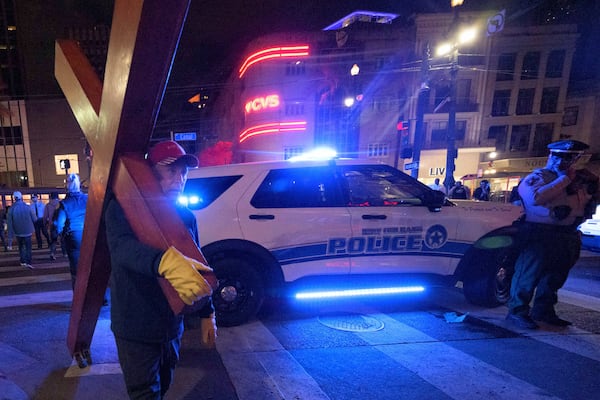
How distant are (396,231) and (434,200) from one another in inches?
24.1

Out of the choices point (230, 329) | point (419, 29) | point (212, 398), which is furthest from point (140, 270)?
point (419, 29)

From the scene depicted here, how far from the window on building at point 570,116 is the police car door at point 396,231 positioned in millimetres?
35514

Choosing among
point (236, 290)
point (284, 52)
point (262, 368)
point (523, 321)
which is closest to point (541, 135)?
point (284, 52)

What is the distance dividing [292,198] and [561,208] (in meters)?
3.05

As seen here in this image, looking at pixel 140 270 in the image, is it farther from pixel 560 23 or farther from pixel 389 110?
pixel 560 23

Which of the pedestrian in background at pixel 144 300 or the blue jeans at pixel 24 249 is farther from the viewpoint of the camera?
the blue jeans at pixel 24 249

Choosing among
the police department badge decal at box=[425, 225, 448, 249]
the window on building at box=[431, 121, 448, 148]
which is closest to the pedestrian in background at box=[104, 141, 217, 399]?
the police department badge decal at box=[425, 225, 448, 249]

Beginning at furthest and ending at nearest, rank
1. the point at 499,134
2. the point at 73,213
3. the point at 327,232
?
1. the point at 499,134
2. the point at 73,213
3. the point at 327,232

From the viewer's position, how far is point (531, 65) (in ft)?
91.6

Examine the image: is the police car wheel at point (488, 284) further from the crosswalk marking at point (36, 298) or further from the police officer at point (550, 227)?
the crosswalk marking at point (36, 298)

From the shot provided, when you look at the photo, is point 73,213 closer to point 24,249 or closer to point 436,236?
point 24,249

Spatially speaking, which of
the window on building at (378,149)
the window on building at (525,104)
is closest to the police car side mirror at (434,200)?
the window on building at (378,149)

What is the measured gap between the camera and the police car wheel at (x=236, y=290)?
380cm

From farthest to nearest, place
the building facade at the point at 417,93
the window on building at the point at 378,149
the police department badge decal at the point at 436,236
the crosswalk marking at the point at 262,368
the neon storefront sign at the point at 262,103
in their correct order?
the neon storefront sign at the point at 262,103
the window on building at the point at 378,149
the building facade at the point at 417,93
the police department badge decal at the point at 436,236
the crosswalk marking at the point at 262,368
